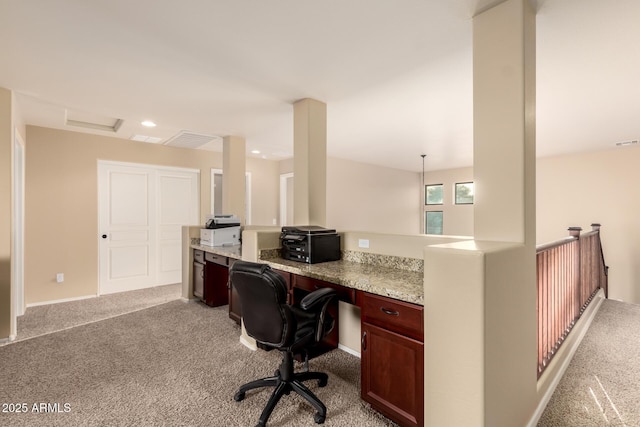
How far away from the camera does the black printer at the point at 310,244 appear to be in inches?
103

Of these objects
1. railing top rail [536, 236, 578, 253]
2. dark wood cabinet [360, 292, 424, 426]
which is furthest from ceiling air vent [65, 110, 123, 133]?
railing top rail [536, 236, 578, 253]

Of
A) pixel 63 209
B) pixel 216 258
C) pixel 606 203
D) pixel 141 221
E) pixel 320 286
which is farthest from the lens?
pixel 606 203

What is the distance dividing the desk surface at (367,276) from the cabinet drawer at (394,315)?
4 centimetres

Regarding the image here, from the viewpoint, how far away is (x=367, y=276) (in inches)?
83.5

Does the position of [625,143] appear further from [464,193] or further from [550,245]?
[550,245]

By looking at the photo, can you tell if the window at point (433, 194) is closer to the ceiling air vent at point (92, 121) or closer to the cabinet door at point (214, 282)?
the cabinet door at point (214, 282)

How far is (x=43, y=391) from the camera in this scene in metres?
2.09

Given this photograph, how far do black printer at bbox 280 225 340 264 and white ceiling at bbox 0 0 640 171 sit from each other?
4.56ft

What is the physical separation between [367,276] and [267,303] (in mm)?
749

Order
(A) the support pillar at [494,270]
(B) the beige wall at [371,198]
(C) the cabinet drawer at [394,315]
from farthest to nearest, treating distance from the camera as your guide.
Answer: (B) the beige wall at [371,198]
(C) the cabinet drawer at [394,315]
(A) the support pillar at [494,270]

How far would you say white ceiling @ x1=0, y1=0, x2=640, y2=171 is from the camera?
1.77m

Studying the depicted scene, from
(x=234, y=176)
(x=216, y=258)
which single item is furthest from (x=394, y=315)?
(x=234, y=176)

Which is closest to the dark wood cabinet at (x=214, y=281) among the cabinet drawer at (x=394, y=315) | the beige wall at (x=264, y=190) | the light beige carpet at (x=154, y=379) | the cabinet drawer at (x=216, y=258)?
the cabinet drawer at (x=216, y=258)

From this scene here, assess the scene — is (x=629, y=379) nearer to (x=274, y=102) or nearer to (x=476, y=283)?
(x=476, y=283)
